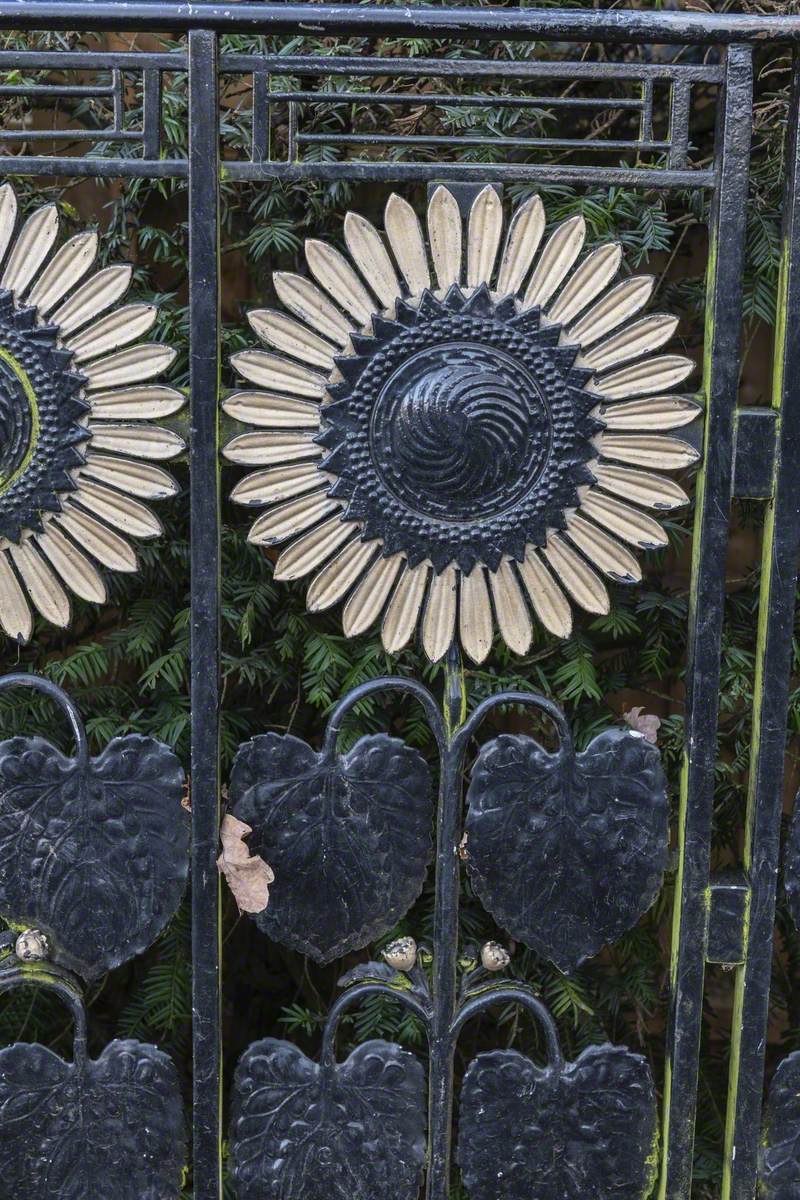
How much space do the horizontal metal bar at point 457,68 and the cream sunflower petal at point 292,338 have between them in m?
0.24

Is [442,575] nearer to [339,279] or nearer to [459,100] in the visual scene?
[339,279]

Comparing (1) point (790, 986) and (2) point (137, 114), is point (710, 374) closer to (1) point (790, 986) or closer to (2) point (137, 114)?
(2) point (137, 114)

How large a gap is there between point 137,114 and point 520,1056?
4.29 feet

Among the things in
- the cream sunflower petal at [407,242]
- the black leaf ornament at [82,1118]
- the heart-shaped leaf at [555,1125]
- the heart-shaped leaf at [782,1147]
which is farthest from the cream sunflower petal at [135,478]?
the heart-shaped leaf at [782,1147]

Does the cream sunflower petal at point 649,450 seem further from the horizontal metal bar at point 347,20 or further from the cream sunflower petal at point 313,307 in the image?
the horizontal metal bar at point 347,20

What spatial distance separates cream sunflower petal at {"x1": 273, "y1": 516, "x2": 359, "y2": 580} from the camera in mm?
1166

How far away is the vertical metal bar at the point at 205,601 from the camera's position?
1114 mm

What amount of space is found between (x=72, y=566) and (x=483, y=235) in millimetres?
547

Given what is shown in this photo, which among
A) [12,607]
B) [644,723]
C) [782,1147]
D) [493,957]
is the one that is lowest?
[782,1147]

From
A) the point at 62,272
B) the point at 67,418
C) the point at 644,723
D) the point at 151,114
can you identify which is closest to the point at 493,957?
the point at 644,723

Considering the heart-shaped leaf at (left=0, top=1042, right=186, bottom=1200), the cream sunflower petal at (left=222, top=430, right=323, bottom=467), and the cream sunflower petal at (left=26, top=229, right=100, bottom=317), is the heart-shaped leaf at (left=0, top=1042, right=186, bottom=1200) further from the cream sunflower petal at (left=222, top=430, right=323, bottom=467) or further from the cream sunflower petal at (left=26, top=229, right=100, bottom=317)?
the cream sunflower petal at (left=26, top=229, right=100, bottom=317)

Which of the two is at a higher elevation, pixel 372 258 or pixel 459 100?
pixel 459 100

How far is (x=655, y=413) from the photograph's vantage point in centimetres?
116

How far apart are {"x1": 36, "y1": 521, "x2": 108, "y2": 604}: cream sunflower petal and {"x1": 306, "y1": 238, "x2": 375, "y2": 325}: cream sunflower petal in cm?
38
